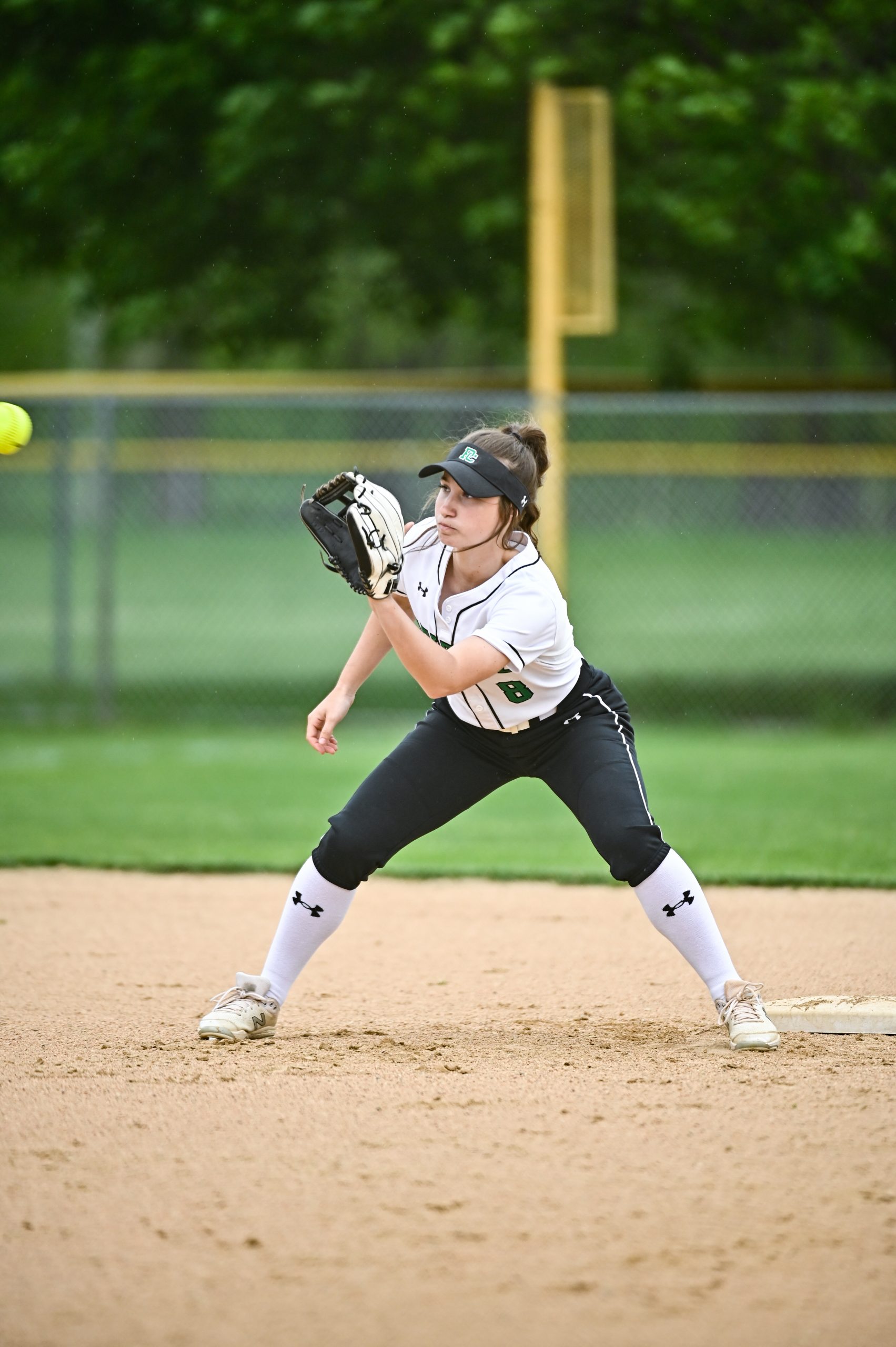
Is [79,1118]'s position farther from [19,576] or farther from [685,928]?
[19,576]

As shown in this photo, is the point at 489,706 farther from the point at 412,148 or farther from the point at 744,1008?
the point at 412,148

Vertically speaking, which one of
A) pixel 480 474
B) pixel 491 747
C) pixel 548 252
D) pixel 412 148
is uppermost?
pixel 412 148

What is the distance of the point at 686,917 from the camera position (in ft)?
12.6

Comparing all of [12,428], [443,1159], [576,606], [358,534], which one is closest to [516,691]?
[358,534]

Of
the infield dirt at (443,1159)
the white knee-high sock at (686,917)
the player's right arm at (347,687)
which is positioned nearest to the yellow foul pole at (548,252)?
the infield dirt at (443,1159)

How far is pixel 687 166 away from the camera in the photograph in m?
13.8

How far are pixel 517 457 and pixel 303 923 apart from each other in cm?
137

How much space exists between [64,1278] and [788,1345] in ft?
3.95

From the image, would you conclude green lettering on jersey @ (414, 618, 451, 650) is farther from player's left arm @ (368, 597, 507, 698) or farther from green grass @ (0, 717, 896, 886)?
green grass @ (0, 717, 896, 886)

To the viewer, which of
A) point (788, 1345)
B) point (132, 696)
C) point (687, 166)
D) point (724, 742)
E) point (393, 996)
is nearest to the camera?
point (788, 1345)

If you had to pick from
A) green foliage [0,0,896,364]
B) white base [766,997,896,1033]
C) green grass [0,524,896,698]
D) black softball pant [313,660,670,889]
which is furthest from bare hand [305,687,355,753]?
green grass [0,524,896,698]

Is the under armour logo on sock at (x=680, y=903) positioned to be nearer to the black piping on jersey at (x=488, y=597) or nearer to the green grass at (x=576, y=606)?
the black piping on jersey at (x=488, y=597)

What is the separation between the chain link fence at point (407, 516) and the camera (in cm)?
1238

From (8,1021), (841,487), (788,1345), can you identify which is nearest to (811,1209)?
(788,1345)
